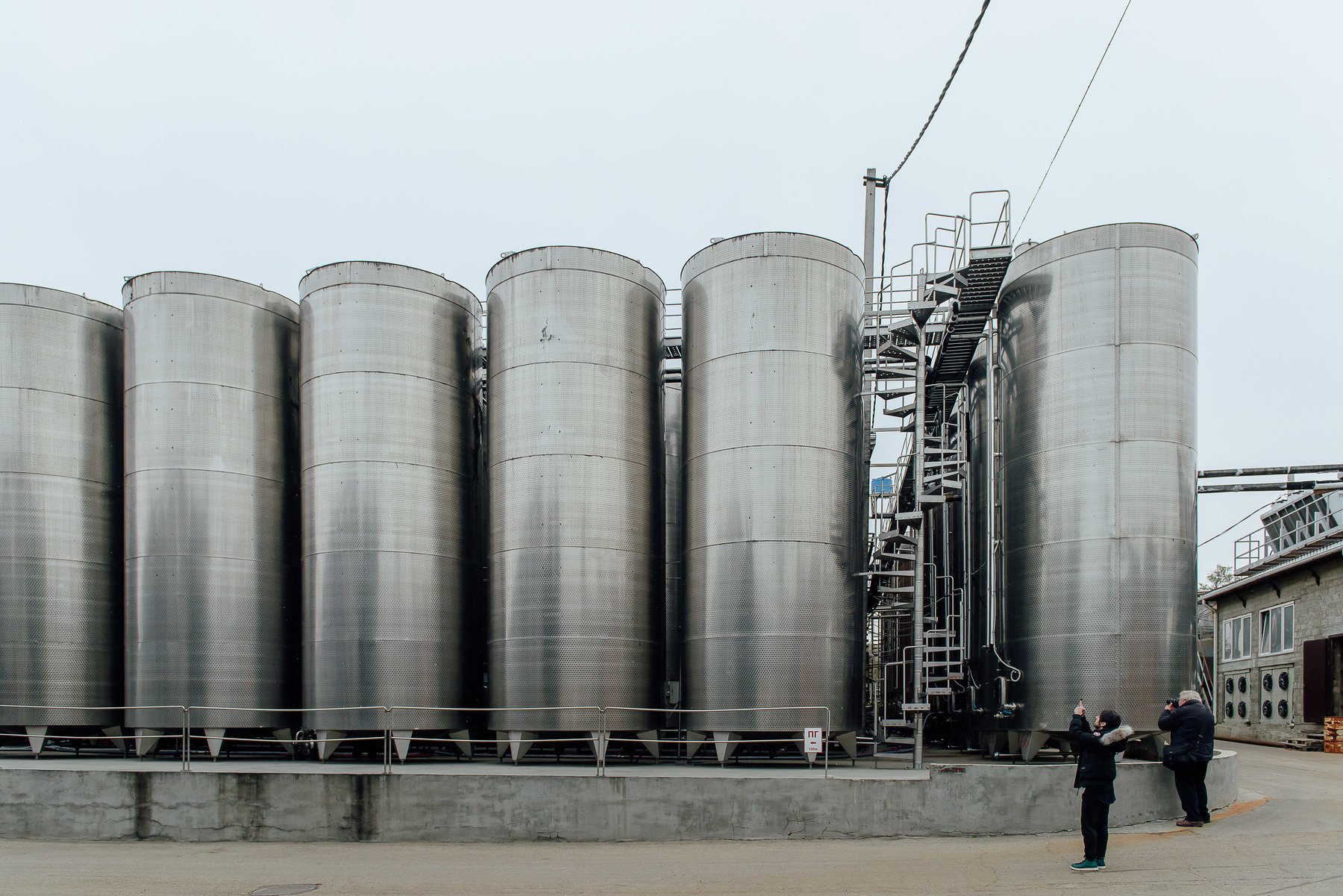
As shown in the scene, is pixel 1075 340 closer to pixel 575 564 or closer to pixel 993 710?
pixel 993 710

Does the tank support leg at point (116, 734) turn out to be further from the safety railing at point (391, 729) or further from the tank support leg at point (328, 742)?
the tank support leg at point (328, 742)

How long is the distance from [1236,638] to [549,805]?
32.5 meters

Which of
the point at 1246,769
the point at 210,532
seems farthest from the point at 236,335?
the point at 1246,769

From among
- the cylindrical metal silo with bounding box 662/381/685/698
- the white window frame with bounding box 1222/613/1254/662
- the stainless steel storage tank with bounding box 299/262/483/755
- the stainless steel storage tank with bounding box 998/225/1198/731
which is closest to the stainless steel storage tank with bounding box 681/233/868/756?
the stainless steel storage tank with bounding box 998/225/1198/731

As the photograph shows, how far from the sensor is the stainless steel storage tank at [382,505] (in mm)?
16766

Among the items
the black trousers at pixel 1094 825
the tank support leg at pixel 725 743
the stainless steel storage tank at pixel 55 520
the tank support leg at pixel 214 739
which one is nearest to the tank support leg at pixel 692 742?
the tank support leg at pixel 725 743

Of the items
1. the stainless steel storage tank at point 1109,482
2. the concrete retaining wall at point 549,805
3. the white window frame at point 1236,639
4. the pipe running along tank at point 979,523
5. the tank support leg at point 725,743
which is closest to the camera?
the concrete retaining wall at point 549,805

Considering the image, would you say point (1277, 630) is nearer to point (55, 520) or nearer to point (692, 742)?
point (692, 742)

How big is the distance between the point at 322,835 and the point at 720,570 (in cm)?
685

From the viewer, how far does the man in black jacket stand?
498 inches

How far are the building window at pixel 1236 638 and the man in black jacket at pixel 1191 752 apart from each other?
2574 cm

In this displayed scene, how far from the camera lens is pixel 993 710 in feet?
53.5

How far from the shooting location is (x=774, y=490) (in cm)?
1579

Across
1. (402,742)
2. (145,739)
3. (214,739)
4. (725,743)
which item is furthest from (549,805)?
(145,739)
